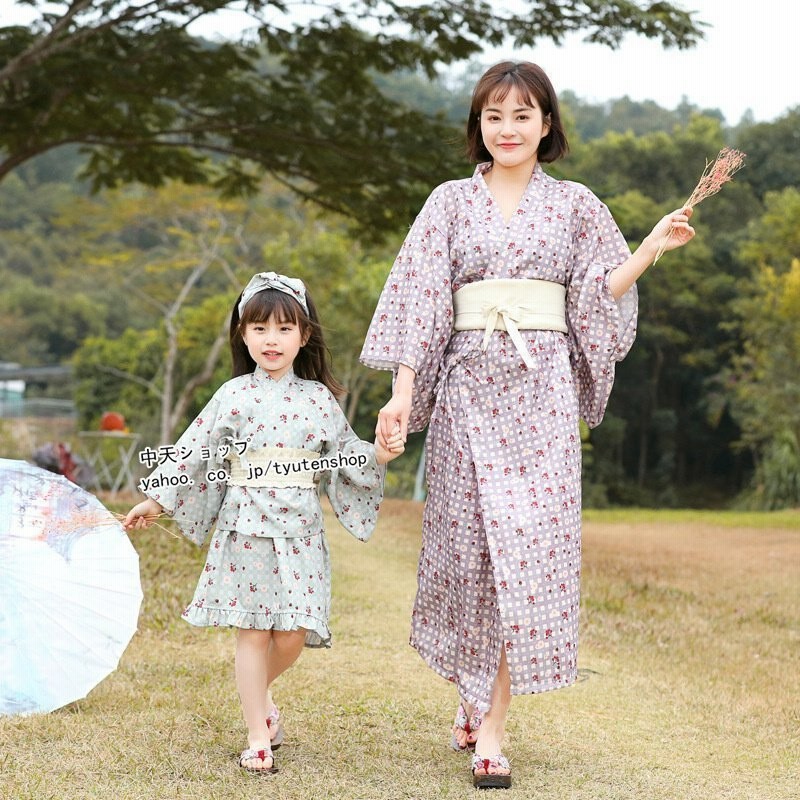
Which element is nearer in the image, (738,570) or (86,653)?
(86,653)

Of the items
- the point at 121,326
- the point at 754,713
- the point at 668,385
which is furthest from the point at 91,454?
the point at 754,713

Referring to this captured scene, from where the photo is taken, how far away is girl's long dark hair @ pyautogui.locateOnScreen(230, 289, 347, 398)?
303 cm

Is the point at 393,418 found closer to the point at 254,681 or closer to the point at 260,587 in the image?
the point at 260,587

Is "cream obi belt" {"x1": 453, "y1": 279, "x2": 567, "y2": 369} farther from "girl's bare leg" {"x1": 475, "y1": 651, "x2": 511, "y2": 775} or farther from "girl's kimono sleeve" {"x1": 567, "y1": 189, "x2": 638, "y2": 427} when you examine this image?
"girl's bare leg" {"x1": 475, "y1": 651, "x2": 511, "y2": 775}

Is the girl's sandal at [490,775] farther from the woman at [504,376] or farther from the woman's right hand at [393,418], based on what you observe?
the woman's right hand at [393,418]

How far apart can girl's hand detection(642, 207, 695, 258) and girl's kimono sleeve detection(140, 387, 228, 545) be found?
114cm

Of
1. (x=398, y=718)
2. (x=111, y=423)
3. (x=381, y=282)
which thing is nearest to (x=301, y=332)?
(x=398, y=718)

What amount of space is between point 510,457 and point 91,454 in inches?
670

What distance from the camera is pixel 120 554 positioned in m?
3.20

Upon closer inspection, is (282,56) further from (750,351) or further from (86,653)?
(750,351)

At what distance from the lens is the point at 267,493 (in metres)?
2.93

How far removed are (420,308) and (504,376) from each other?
0.89 ft

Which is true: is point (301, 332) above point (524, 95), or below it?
below

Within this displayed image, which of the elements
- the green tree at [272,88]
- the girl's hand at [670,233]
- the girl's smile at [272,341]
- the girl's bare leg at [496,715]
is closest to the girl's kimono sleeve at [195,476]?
the girl's smile at [272,341]
